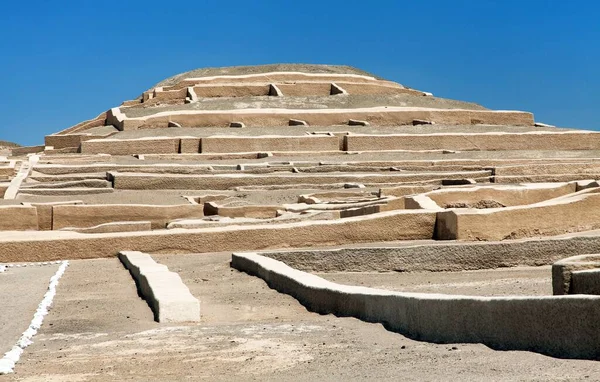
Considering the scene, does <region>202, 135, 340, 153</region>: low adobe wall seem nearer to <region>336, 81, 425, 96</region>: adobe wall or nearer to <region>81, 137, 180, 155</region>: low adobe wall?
<region>81, 137, 180, 155</region>: low adobe wall

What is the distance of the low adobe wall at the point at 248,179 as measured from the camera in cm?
1941

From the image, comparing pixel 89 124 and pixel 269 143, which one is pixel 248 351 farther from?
pixel 89 124

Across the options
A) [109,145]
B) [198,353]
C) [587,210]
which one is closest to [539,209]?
[587,210]

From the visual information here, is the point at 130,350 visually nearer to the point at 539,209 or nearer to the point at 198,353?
the point at 198,353

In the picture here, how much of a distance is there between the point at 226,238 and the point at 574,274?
213 inches

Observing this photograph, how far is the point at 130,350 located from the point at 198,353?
387 mm

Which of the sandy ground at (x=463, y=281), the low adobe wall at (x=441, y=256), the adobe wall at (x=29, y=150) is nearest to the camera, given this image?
the sandy ground at (x=463, y=281)

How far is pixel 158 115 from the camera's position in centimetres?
2820

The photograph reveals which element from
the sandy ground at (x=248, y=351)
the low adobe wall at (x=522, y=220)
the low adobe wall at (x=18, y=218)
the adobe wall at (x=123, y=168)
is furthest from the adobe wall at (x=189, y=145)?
the sandy ground at (x=248, y=351)

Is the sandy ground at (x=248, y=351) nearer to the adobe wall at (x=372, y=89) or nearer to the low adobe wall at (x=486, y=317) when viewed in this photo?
the low adobe wall at (x=486, y=317)

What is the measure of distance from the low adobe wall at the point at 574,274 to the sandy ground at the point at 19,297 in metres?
3.22

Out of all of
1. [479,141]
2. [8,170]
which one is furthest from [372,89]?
[8,170]

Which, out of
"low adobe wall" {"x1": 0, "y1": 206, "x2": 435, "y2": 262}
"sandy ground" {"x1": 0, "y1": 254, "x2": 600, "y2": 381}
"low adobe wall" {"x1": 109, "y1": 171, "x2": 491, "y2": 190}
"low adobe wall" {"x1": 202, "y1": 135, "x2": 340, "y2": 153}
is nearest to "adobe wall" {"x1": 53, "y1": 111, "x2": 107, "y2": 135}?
"low adobe wall" {"x1": 202, "y1": 135, "x2": 340, "y2": 153}

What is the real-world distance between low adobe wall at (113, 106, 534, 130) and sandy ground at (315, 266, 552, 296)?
1919 cm
